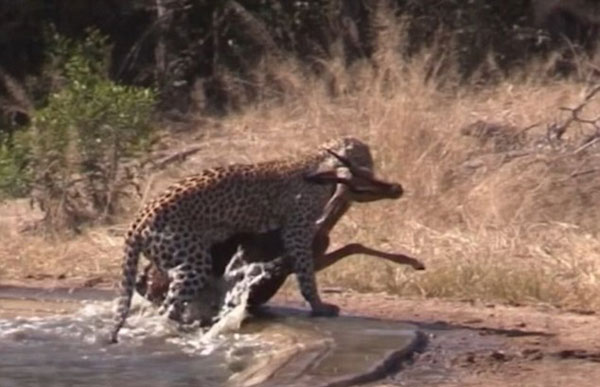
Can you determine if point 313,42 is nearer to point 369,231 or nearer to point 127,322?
point 369,231

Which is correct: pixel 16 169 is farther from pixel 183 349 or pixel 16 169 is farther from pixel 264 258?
pixel 183 349

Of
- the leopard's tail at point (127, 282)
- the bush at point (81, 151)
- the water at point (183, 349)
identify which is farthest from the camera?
the bush at point (81, 151)

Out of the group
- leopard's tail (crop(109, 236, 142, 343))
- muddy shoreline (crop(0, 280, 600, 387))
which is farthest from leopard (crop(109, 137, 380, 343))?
muddy shoreline (crop(0, 280, 600, 387))

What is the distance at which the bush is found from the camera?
14570 millimetres

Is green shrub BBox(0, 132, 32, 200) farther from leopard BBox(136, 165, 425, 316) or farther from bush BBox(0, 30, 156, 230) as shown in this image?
leopard BBox(136, 165, 425, 316)

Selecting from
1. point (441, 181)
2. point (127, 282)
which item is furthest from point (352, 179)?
point (441, 181)

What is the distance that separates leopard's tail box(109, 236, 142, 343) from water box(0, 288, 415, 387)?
0.12m

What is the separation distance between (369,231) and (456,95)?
3757 mm

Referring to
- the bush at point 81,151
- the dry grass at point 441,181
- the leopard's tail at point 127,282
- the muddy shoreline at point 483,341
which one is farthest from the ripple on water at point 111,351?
the bush at point 81,151

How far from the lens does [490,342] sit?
9.84m

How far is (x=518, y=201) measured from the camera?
1376 centimetres

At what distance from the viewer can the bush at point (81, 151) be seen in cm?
1457

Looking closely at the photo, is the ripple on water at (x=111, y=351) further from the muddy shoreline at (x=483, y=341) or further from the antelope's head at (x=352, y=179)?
the antelope's head at (x=352, y=179)

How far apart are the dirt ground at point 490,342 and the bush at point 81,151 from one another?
3.35 metres
